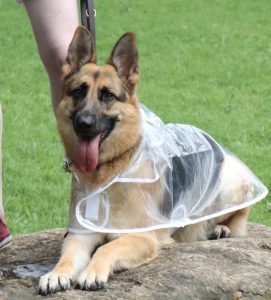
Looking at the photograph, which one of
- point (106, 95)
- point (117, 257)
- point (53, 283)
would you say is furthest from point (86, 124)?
point (53, 283)

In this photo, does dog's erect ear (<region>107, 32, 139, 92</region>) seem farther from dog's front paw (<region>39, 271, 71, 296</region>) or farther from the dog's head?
dog's front paw (<region>39, 271, 71, 296</region>)

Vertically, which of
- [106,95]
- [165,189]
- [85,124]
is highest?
[106,95]

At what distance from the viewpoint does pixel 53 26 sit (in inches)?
194

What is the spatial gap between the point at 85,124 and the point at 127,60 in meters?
0.57

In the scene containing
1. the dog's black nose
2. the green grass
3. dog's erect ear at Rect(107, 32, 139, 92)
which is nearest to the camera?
the dog's black nose

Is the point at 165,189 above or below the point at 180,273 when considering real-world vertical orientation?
above

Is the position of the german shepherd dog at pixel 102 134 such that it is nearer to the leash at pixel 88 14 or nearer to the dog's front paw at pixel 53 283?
the dog's front paw at pixel 53 283

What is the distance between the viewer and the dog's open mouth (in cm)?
424

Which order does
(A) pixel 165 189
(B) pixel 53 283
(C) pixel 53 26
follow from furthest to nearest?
(C) pixel 53 26
(A) pixel 165 189
(B) pixel 53 283

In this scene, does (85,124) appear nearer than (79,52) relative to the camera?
Yes

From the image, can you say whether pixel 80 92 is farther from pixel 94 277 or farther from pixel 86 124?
pixel 94 277

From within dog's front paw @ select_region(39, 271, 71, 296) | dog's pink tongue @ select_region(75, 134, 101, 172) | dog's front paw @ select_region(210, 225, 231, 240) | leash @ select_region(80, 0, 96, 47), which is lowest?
dog's front paw @ select_region(210, 225, 231, 240)

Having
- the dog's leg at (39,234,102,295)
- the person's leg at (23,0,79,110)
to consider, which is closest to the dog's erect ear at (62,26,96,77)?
the person's leg at (23,0,79,110)

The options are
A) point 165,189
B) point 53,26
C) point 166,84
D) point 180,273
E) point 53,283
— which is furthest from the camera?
point 166,84
